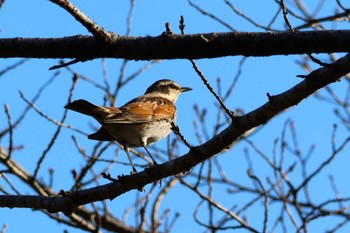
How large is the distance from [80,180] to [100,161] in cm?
39

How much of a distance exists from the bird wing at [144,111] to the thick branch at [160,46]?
13.1 ft

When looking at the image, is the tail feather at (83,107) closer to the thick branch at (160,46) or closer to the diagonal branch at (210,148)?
the diagonal branch at (210,148)

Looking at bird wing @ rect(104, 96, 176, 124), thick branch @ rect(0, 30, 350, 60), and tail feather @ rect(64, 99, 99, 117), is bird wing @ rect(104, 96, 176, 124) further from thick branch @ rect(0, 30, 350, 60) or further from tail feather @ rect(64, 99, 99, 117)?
thick branch @ rect(0, 30, 350, 60)

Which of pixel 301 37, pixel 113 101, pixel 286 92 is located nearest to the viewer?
pixel 301 37

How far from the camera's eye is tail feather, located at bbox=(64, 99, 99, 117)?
7117 millimetres

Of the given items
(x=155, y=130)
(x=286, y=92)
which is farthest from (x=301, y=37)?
(x=155, y=130)

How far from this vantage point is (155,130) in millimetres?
8273

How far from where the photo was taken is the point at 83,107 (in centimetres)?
729

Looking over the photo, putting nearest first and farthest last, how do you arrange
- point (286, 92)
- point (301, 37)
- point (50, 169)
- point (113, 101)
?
point (301, 37) < point (286, 92) < point (50, 169) < point (113, 101)

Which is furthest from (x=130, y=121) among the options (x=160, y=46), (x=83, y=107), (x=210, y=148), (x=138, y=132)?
(x=160, y=46)

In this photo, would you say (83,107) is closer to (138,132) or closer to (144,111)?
(138,132)

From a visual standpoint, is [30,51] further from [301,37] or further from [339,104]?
[339,104]

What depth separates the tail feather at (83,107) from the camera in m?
7.12

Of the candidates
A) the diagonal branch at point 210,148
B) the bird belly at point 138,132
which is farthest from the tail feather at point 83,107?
the diagonal branch at point 210,148
